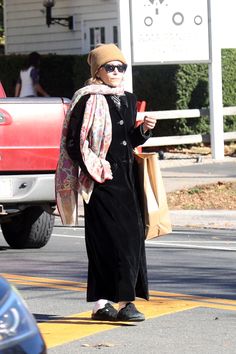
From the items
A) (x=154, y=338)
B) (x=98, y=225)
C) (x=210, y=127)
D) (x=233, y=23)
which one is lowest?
(x=154, y=338)

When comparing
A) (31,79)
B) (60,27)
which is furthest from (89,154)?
(60,27)

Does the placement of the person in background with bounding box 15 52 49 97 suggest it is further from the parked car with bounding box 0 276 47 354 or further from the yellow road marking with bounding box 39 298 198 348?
the parked car with bounding box 0 276 47 354

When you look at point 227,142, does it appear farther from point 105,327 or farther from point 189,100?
point 105,327

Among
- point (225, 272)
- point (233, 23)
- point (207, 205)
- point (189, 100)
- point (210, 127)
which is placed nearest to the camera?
point (225, 272)

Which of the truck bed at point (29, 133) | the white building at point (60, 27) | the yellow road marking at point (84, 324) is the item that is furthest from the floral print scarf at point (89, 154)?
the white building at point (60, 27)

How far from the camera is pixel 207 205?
15.7 meters

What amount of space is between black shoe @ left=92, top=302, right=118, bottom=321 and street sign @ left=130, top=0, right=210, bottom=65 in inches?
495

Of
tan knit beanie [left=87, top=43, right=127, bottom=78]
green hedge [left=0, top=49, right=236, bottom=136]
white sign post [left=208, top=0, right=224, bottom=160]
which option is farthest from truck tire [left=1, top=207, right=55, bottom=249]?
green hedge [left=0, top=49, right=236, bottom=136]

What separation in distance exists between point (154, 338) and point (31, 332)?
125 inches

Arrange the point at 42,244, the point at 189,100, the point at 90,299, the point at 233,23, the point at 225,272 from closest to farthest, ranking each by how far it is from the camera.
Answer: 1. the point at 90,299
2. the point at 225,272
3. the point at 42,244
4. the point at 189,100
5. the point at 233,23

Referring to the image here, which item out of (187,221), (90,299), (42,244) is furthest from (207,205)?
(90,299)

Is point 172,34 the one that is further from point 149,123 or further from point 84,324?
point 84,324

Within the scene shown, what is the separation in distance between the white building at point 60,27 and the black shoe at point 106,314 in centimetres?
1784

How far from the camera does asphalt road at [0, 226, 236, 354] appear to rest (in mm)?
7367
